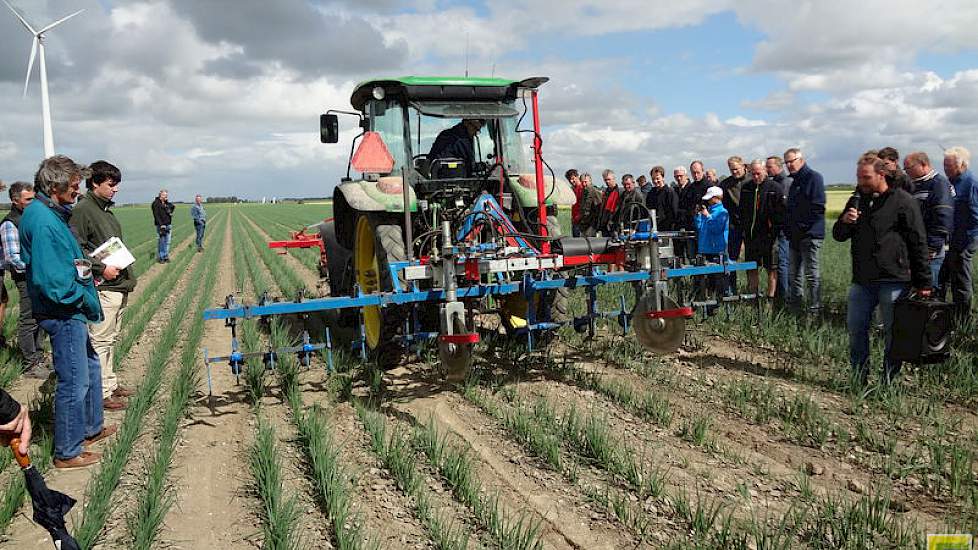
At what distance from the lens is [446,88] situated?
604 centimetres

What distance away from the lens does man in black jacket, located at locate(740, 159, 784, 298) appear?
7.49 m

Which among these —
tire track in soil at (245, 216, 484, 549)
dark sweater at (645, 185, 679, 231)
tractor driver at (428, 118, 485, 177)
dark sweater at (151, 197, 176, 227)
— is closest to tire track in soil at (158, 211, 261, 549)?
tire track in soil at (245, 216, 484, 549)

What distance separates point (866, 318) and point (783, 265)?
2.91 m

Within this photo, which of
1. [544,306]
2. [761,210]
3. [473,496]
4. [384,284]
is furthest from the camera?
[761,210]

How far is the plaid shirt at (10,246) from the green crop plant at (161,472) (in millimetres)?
1490

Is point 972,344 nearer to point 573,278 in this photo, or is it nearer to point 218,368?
point 573,278

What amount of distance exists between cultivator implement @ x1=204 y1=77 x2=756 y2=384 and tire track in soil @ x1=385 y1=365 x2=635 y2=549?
1.27ft

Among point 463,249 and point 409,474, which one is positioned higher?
point 463,249

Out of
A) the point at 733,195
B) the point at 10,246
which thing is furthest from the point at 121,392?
the point at 733,195

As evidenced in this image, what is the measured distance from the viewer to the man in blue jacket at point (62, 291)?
388cm

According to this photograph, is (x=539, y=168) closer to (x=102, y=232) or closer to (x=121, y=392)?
(x=102, y=232)

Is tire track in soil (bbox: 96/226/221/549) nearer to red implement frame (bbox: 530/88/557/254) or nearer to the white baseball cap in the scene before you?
red implement frame (bbox: 530/88/557/254)

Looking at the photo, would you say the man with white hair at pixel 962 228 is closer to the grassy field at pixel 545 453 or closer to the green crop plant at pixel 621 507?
the grassy field at pixel 545 453

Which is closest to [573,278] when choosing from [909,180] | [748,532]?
[748,532]
